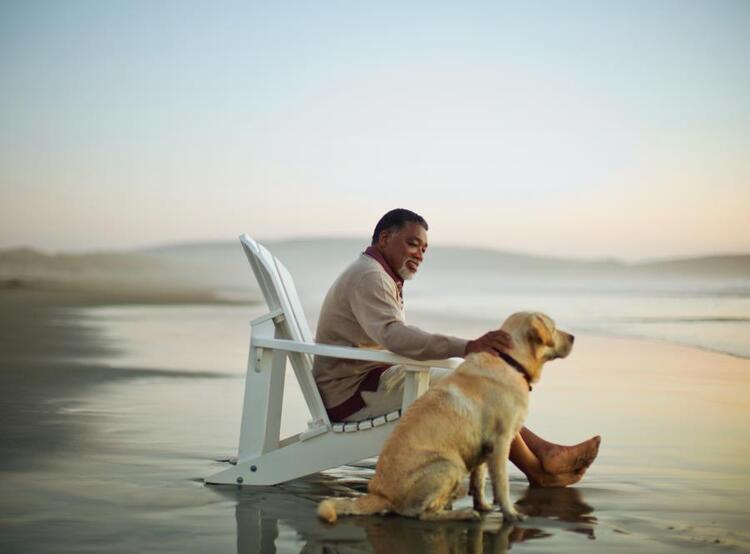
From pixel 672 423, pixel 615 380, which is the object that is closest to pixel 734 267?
pixel 615 380

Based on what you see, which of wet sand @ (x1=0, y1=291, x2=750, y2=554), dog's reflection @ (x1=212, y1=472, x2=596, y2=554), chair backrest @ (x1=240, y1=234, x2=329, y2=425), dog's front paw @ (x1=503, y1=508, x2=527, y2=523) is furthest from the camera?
chair backrest @ (x1=240, y1=234, x2=329, y2=425)

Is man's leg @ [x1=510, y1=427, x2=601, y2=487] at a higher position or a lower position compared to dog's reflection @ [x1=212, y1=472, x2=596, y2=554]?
higher

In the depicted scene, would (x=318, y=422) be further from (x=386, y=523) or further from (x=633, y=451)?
(x=633, y=451)

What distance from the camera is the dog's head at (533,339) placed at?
475 cm

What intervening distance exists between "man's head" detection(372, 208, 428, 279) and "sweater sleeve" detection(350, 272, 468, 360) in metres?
0.18

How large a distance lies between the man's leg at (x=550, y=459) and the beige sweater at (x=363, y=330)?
2.77 ft

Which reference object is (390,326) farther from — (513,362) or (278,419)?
(278,419)

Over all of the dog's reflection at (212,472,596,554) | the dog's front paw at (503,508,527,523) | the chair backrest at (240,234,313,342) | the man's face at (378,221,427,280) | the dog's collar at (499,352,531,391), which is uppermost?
the man's face at (378,221,427,280)

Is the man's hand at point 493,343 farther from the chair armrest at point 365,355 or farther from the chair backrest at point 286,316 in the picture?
the chair backrest at point 286,316

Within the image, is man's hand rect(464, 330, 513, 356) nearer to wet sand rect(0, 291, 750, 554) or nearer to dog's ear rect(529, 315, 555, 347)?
dog's ear rect(529, 315, 555, 347)

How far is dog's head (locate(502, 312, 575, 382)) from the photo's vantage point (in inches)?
187

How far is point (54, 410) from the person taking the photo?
7.81m

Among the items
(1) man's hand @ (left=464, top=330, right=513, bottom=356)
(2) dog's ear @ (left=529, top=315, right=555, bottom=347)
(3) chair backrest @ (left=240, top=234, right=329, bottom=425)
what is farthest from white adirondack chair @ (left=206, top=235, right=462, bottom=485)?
(2) dog's ear @ (left=529, top=315, right=555, bottom=347)

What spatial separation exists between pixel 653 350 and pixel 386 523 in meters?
8.88
